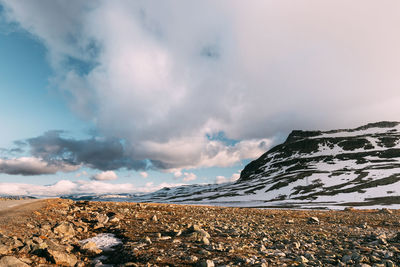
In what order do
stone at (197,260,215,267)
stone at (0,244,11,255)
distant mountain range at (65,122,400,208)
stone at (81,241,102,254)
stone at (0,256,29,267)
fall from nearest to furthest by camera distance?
stone at (0,256,29,267) → stone at (197,260,215,267) → stone at (0,244,11,255) → stone at (81,241,102,254) → distant mountain range at (65,122,400,208)

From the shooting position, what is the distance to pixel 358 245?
11.7 meters

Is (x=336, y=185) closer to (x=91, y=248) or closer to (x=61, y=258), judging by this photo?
(x=91, y=248)

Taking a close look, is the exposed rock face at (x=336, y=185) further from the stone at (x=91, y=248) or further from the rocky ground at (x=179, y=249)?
the stone at (x=91, y=248)

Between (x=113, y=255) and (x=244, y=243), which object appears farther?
(x=244, y=243)

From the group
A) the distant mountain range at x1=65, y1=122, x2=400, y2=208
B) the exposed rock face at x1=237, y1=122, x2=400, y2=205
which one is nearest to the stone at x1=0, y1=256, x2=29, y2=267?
the distant mountain range at x1=65, y1=122, x2=400, y2=208

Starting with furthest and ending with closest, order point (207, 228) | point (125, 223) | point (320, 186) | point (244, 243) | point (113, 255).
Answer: point (320, 186)
point (125, 223)
point (207, 228)
point (244, 243)
point (113, 255)

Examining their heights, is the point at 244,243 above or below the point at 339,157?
below

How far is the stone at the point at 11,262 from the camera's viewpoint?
23.1 ft

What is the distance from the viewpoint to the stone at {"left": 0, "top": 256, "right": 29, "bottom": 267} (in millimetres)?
7044

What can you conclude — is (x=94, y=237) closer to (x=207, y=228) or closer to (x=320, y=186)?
(x=207, y=228)

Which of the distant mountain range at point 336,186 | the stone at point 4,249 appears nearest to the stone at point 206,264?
the stone at point 4,249

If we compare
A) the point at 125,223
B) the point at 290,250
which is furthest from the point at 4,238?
the point at 290,250

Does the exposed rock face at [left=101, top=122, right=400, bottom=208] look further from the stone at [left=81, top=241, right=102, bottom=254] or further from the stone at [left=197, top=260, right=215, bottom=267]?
the stone at [left=197, top=260, right=215, bottom=267]

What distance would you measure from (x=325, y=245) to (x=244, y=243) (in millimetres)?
4225
